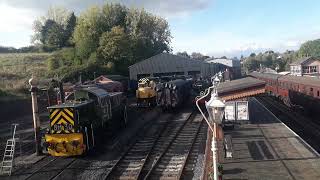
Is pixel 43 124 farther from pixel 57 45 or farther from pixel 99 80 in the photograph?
pixel 57 45

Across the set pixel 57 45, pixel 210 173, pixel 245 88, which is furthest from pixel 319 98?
pixel 57 45

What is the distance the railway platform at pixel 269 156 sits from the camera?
1356cm

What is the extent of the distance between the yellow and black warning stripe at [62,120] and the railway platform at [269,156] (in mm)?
7082

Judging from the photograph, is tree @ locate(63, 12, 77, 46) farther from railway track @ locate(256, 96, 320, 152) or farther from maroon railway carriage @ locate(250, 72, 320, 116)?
railway track @ locate(256, 96, 320, 152)

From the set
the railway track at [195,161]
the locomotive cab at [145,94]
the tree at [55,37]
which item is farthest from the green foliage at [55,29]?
the railway track at [195,161]

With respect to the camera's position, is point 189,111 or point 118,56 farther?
point 118,56

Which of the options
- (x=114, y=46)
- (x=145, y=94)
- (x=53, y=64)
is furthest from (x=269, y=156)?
(x=53, y=64)

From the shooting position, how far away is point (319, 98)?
27.3 metres

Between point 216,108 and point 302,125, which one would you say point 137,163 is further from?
point 302,125

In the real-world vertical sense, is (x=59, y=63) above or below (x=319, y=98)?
above

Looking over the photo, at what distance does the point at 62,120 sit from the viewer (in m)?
18.1

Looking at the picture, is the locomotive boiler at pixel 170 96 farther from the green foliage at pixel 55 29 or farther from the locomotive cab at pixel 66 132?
the green foliage at pixel 55 29

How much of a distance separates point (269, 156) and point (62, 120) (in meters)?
9.08

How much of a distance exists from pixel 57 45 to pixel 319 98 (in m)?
76.9
